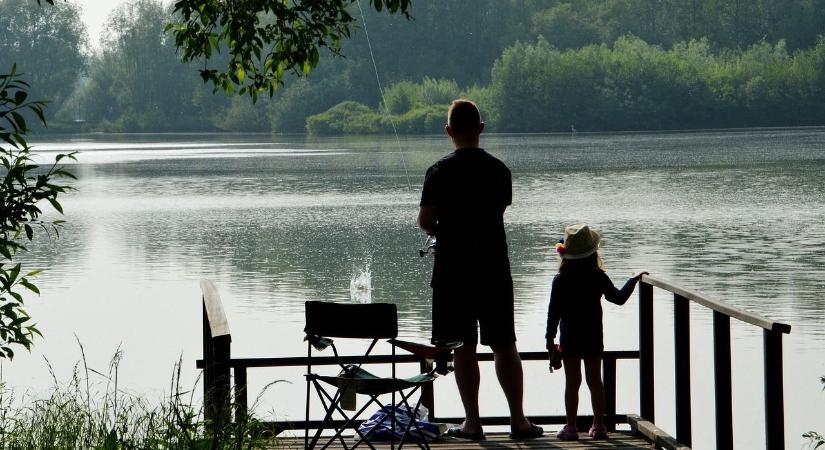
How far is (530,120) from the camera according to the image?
3332 inches

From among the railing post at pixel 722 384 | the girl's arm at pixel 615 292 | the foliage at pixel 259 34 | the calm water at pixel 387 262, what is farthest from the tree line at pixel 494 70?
the railing post at pixel 722 384

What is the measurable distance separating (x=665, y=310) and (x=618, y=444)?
7.40m

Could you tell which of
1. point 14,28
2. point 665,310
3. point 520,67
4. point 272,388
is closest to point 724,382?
point 272,388

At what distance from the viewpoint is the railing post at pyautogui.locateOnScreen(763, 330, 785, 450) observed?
15.6 feet

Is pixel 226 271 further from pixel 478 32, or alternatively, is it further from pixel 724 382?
pixel 478 32

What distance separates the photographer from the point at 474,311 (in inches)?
216

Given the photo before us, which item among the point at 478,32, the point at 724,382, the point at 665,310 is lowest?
the point at 665,310

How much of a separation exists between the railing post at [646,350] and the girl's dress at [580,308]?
19.8 inches

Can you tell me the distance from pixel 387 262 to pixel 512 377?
11.3 m

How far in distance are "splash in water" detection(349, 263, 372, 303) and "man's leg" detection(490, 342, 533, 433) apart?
25.2 feet

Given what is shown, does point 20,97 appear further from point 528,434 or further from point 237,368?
point 528,434

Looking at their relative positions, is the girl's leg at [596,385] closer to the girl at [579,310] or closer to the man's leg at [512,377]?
the girl at [579,310]

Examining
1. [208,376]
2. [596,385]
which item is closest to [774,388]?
[596,385]

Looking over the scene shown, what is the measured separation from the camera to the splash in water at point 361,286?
1376 cm
